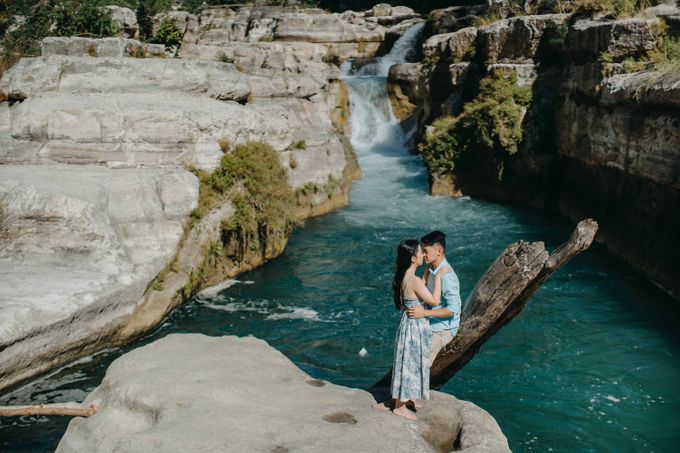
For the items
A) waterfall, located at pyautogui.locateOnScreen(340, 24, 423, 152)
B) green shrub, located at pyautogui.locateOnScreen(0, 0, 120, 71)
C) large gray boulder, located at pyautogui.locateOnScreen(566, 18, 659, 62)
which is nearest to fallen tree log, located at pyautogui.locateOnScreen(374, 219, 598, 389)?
large gray boulder, located at pyautogui.locateOnScreen(566, 18, 659, 62)

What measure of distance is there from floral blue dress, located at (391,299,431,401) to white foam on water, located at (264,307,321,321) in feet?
19.3

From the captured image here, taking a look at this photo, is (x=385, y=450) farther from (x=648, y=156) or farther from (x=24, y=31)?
(x=24, y=31)

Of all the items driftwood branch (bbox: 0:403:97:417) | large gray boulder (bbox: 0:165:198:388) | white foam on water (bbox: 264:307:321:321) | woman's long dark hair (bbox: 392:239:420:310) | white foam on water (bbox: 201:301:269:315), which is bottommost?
white foam on water (bbox: 264:307:321:321)

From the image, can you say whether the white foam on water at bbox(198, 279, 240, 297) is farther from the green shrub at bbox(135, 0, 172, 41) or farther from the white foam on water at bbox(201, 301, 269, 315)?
the green shrub at bbox(135, 0, 172, 41)

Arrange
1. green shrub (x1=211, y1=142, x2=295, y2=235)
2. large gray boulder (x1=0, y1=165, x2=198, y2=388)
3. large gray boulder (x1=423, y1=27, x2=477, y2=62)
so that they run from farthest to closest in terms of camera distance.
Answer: large gray boulder (x1=423, y1=27, x2=477, y2=62) < green shrub (x1=211, y1=142, x2=295, y2=235) < large gray boulder (x1=0, y1=165, x2=198, y2=388)

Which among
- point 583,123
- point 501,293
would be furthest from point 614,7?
point 501,293

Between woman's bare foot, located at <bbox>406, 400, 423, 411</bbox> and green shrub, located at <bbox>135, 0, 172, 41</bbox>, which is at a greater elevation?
green shrub, located at <bbox>135, 0, 172, 41</bbox>

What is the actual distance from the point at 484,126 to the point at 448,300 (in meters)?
15.2

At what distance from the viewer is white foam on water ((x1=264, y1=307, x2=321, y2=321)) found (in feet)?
41.0

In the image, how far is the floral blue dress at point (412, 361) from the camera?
6660 mm

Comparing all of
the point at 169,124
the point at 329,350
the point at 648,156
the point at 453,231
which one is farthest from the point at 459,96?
the point at 329,350

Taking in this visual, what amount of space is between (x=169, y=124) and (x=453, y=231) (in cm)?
815

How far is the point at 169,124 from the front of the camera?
13.6 m

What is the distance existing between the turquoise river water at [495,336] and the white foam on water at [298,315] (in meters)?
0.04
